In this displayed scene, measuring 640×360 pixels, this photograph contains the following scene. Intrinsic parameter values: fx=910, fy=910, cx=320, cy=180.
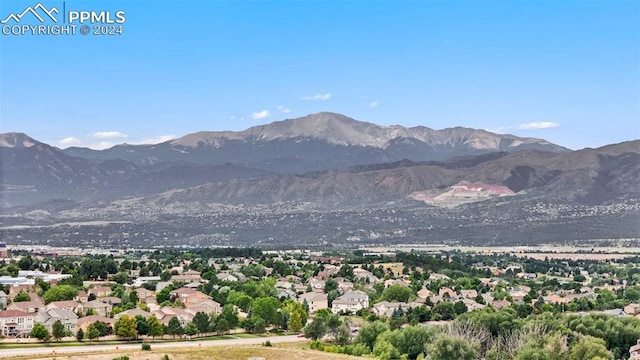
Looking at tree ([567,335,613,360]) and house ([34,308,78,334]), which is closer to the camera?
tree ([567,335,613,360])

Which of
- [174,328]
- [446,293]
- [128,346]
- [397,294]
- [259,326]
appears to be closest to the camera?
[128,346]

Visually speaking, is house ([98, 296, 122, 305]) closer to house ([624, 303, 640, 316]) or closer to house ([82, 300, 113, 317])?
house ([82, 300, 113, 317])

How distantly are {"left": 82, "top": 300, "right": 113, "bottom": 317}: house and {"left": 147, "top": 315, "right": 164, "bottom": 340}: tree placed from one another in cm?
854

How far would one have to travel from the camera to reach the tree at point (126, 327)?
2446 inches

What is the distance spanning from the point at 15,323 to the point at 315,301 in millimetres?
27613

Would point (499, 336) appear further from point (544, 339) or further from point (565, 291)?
point (565, 291)

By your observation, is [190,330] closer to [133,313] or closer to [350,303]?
[133,313]

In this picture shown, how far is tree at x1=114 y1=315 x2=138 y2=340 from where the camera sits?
62125 millimetres

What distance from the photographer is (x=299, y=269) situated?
109125 mm

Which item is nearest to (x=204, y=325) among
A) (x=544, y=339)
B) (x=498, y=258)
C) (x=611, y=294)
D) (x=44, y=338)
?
(x=44, y=338)

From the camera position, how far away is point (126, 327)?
204ft

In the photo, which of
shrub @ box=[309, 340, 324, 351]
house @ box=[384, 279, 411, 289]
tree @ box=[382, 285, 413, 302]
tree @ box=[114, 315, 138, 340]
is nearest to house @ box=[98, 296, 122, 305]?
tree @ box=[114, 315, 138, 340]

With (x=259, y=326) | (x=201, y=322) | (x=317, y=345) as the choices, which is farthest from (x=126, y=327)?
(x=317, y=345)

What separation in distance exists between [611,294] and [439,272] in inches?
943
